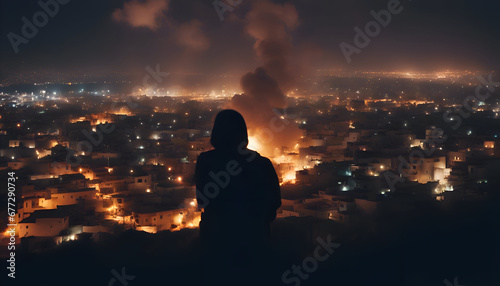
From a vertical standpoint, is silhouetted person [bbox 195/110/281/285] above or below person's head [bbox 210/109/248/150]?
below

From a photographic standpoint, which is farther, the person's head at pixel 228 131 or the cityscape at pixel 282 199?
the cityscape at pixel 282 199

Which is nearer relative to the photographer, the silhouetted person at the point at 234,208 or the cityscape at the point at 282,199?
the silhouetted person at the point at 234,208

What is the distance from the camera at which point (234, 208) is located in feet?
8.79

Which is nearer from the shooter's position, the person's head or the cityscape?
the person's head

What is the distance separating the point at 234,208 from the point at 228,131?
15.7 inches

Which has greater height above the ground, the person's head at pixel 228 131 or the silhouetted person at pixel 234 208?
the person's head at pixel 228 131

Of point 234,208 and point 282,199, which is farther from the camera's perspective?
point 282,199

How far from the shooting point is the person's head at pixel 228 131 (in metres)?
2.71

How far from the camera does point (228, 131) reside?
272 cm

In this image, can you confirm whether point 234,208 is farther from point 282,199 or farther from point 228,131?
point 282,199

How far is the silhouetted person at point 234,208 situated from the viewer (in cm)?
268

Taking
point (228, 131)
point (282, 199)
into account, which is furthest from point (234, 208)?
point (282, 199)

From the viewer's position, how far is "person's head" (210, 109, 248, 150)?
2709mm

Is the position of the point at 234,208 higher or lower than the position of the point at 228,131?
lower
